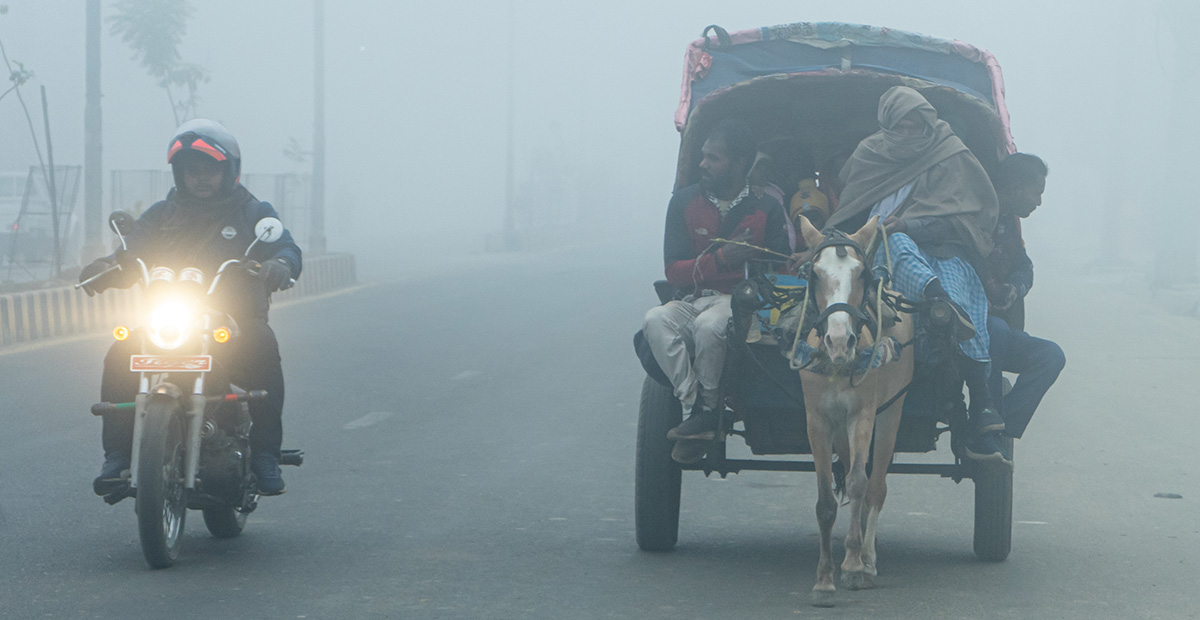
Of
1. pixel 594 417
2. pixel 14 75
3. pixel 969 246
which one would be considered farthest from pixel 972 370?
pixel 14 75

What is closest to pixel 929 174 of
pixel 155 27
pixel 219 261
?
pixel 219 261

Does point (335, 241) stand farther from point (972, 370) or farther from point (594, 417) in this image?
point (972, 370)

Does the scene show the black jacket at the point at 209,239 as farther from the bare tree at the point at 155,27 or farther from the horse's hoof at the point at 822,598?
the bare tree at the point at 155,27

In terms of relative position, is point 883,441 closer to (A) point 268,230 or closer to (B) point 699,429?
(B) point 699,429

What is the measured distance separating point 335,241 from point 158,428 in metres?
48.3

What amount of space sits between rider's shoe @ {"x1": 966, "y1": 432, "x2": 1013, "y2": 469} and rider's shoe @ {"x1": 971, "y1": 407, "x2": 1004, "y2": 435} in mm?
41

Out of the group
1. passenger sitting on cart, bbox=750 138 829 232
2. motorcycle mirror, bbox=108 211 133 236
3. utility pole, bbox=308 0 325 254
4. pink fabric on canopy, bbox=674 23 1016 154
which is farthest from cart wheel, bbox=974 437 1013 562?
utility pole, bbox=308 0 325 254

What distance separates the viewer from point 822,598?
5793mm

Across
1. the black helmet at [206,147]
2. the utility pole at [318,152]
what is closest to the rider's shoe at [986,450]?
the black helmet at [206,147]

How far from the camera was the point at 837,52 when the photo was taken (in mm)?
8227

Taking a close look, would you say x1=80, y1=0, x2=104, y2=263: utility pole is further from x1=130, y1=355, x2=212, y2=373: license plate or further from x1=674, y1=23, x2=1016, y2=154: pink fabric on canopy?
x1=130, y1=355, x2=212, y2=373: license plate

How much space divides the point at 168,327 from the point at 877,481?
3.04 meters

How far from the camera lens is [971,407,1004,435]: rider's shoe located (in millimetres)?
6195

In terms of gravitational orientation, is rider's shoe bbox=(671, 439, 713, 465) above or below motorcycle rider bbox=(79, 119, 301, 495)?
below
